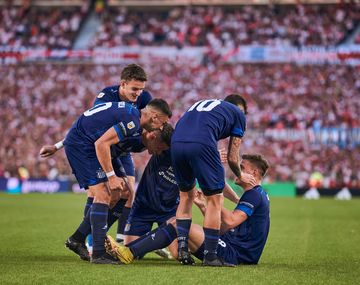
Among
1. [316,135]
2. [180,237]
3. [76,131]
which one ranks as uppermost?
[76,131]

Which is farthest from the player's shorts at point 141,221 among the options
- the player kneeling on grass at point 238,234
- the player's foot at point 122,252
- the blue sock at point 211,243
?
the blue sock at point 211,243

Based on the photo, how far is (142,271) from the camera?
7.67m

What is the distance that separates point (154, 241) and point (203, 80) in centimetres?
2922

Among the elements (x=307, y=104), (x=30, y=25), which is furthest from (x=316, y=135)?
(x=30, y=25)

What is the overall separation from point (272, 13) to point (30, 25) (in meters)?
14.0

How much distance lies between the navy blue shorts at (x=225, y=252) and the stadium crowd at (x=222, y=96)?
76.3 feet

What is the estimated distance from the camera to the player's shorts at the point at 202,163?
8047mm

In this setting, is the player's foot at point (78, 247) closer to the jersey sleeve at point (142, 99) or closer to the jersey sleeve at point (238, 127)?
the jersey sleeve at point (142, 99)

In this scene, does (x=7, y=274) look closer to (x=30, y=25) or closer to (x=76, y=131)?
(x=76, y=131)

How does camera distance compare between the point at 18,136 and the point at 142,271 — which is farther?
the point at 18,136

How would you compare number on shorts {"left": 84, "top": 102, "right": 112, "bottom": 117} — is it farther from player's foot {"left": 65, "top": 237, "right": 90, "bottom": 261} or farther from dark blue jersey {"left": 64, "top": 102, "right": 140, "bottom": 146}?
player's foot {"left": 65, "top": 237, "right": 90, "bottom": 261}

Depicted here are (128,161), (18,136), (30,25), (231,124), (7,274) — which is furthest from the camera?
(30,25)

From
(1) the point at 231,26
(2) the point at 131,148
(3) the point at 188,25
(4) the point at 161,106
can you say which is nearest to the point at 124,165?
(2) the point at 131,148

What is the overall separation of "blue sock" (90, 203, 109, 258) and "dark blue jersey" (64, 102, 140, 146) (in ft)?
2.63
